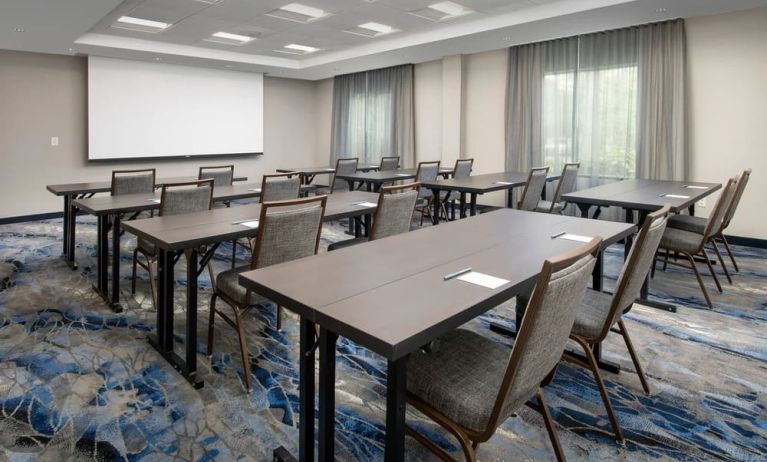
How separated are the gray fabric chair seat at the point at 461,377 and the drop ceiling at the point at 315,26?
178 inches

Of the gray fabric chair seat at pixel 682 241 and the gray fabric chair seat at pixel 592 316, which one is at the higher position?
the gray fabric chair seat at pixel 682 241

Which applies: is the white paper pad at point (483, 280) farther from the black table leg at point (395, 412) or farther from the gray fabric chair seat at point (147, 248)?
the gray fabric chair seat at point (147, 248)

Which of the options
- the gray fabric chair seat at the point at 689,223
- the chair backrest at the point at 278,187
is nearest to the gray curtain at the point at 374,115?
the chair backrest at the point at 278,187

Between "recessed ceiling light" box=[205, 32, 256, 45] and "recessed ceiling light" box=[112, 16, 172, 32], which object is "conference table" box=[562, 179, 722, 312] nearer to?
"recessed ceiling light" box=[205, 32, 256, 45]

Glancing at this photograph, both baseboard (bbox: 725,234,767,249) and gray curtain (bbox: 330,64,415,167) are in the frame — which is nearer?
baseboard (bbox: 725,234,767,249)

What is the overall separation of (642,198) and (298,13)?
14.1 feet

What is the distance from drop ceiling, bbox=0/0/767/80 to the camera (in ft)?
16.2

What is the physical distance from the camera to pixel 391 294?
4.93ft

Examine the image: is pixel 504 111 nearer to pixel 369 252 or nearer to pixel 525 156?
pixel 525 156

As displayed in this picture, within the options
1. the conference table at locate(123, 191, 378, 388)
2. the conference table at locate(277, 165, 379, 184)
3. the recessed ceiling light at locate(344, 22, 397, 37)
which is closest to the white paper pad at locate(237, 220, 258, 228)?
the conference table at locate(123, 191, 378, 388)

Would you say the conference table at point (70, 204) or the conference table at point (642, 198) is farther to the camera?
the conference table at point (70, 204)

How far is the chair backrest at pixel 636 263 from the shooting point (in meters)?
1.82

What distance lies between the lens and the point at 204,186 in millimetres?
3525

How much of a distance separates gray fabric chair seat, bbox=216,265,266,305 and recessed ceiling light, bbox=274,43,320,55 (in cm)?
584
